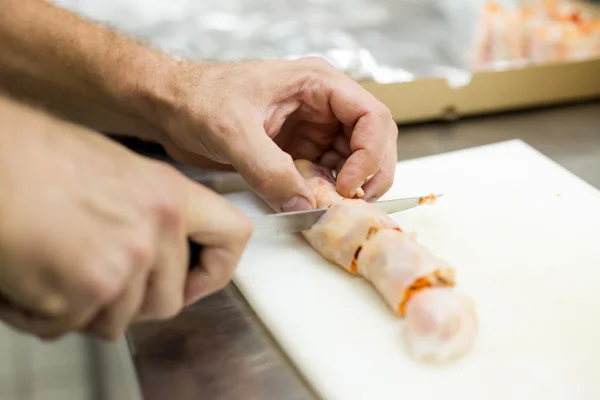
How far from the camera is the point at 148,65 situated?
41.6 inches

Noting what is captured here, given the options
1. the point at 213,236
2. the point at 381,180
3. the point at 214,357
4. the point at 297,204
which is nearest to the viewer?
the point at 213,236

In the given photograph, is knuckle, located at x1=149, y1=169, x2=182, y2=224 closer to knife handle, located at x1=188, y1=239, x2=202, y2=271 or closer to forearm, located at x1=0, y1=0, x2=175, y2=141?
knife handle, located at x1=188, y1=239, x2=202, y2=271

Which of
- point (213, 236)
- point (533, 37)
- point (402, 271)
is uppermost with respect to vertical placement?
point (533, 37)

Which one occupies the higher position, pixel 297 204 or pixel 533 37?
pixel 533 37

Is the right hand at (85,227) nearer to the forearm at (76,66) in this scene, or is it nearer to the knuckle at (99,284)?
the knuckle at (99,284)

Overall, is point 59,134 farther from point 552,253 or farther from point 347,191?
point 552,253

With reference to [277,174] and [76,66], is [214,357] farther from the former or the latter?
[76,66]

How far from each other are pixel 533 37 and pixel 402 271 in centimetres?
110

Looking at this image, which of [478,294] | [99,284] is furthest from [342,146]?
[99,284]

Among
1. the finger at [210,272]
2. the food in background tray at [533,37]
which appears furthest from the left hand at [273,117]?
the food in background tray at [533,37]

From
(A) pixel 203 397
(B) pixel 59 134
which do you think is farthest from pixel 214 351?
(B) pixel 59 134

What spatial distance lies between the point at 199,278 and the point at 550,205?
0.71m

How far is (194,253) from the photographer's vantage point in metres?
0.64

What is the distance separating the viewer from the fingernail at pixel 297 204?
0.91 metres
